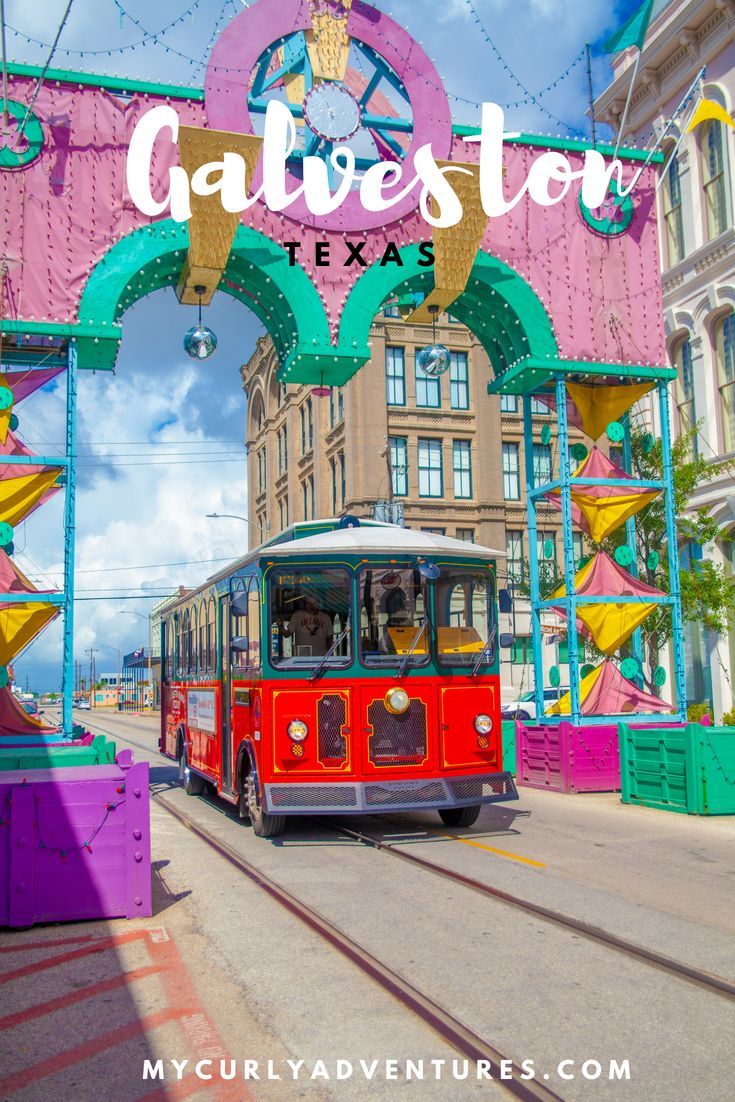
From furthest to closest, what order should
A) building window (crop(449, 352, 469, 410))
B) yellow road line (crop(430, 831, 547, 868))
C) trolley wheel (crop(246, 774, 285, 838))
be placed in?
building window (crop(449, 352, 469, 410))
trolley wheel (crop(246, 774, 285, 838))
yellow road line (crop(430, 831, 547, 868))

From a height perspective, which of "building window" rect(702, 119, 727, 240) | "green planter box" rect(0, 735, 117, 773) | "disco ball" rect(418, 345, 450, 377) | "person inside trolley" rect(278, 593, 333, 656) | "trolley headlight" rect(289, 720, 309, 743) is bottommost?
"green planter box" rect(0, 735, 117, 773)

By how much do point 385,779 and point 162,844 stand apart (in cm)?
261

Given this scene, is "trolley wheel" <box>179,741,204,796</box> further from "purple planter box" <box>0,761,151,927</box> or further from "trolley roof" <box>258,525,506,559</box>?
"purple planter box" <box>0,761,151,927</box>

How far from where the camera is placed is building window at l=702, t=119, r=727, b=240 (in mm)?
23875

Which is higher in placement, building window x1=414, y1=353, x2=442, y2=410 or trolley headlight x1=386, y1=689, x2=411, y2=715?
building window x1=414, y1=353, x2=442, y2=410

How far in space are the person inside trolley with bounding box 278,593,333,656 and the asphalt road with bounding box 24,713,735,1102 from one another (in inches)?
82.4

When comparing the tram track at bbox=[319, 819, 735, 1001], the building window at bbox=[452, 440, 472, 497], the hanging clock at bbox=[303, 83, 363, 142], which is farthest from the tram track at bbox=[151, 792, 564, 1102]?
the building window at bbox=[452, 440, 472, 497]

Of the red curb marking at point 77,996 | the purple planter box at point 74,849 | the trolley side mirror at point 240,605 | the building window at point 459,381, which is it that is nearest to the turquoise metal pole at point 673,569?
the trolley side mirror at point 240,605

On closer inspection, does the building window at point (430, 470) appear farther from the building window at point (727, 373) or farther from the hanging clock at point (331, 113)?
the hanging clock at point (331, 113)

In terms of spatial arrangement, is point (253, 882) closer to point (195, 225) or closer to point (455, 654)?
point (455, 654)

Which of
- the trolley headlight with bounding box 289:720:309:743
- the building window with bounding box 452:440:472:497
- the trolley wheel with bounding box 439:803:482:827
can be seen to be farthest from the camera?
the building window with bounding box 452:440:472:497

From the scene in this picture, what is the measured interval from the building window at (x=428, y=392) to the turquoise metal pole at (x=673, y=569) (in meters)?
26.8

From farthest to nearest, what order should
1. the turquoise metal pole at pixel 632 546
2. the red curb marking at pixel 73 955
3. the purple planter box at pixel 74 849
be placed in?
1. the turquoise metal pole at pixel 632 546
2. the purple planter box at pixel 74 849
3. the red curb marking at pixel 73 955

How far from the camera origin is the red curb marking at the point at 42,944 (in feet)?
23.0
